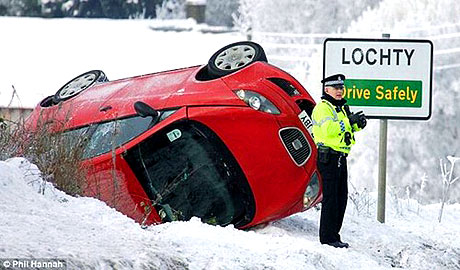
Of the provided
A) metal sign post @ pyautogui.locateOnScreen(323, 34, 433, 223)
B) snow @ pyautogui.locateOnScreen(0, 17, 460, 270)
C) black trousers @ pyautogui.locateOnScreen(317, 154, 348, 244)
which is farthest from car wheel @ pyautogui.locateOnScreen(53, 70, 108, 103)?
black trousers @ pyautogui.locateOnScreen(317, 154, 348, 244)

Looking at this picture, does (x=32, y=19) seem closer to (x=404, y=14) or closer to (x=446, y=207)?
(x=404, y=14)

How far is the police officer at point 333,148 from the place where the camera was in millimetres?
9859

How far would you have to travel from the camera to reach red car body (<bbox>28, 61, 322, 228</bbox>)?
9.99 metres

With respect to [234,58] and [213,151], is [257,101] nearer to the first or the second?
[213,151]

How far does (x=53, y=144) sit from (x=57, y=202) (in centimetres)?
99

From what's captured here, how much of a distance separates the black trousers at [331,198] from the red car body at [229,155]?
0.79 ft

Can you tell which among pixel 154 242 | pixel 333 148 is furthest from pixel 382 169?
pixel 154 242

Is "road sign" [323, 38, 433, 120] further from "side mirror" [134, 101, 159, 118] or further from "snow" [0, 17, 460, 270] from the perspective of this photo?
"side mirror" [134, 101, 159, 118]

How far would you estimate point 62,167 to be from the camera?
29.6ft

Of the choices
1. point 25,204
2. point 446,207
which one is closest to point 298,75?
point 446,207

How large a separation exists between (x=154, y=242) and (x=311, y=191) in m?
2.82

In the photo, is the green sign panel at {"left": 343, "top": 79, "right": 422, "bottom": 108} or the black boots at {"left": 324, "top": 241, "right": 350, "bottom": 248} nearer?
the black boots at {"left": 324, "top": 241, "right": 350, "bottom": 248}

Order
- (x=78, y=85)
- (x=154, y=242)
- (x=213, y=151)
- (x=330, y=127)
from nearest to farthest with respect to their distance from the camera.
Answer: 1. (x=154, y=242)
2. (x=330, y=127)
3. (x=213, y=151)
4. (x=78, y=85)

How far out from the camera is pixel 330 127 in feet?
32.2
